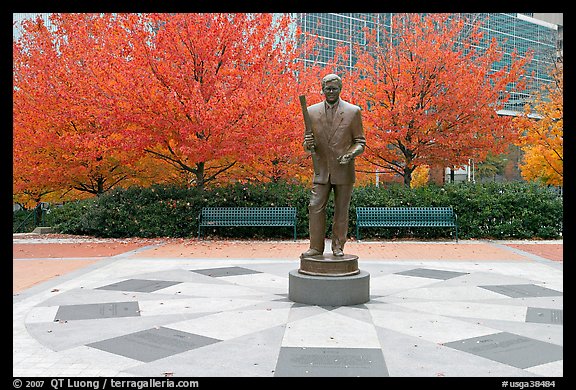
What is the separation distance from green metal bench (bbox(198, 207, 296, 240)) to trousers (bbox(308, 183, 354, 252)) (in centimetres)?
790

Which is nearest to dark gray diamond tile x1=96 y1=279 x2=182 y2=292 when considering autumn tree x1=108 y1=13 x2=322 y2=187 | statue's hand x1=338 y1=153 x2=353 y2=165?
statue's hand x1=338 y1=153 x2=353 y2=165

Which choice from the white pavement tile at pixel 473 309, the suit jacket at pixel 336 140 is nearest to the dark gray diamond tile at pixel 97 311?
the suit jacket at pixel 336 140

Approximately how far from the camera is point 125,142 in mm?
14344

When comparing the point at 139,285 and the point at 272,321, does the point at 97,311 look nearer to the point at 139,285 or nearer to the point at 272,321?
the point at 139,285

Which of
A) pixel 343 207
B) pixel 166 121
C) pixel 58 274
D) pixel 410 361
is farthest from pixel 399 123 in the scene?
pixel 410 361

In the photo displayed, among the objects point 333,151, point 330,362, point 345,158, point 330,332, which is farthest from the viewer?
point 333,151

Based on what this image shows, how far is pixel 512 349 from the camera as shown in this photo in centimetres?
504

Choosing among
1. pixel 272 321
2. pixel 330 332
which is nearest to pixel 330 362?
pixel 330 332

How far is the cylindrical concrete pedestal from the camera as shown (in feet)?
22.4

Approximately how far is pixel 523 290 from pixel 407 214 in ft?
25.2

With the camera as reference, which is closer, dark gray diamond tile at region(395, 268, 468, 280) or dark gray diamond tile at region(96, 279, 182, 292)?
dark gray diamond tile at region(96, 279, 182, 292)

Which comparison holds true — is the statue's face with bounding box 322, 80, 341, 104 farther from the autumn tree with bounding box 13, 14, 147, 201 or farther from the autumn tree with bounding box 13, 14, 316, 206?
the autumn tree with bounding box 13, 14, 147, 201

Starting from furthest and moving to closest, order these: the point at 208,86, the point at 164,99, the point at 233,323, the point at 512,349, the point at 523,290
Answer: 1. the point at 208,86
2. the point at 164,99
3. the point at 523,290
4. the point at 233,323
5. the point at 512,349

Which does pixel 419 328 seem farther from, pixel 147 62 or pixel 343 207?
pixel 147 62
